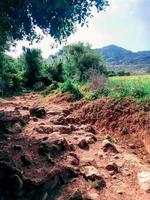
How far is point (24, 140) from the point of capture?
44.3 ft

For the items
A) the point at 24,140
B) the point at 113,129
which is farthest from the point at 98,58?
the point at 24,140

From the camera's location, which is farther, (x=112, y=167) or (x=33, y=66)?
(x=33, y=66)

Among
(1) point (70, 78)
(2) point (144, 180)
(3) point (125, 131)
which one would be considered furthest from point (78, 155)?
(1) point (70, 78)

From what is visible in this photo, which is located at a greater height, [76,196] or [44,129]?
[44,129]

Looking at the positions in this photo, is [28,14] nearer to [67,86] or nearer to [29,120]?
[29,120]

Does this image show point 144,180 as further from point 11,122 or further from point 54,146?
point 11,122

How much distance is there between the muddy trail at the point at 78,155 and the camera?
33.0ft

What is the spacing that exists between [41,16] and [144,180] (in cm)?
565

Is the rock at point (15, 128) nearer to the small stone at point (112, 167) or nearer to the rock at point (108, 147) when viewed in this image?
the rock at point (108, 147)

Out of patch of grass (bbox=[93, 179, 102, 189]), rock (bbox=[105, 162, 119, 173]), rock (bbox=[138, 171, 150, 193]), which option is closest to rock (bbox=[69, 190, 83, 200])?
patch of grass (bbox=[93, 179, 102, 189])

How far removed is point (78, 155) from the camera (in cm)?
1316

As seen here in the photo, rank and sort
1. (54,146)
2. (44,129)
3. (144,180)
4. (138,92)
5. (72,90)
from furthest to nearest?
(72,90) → (138,92) → (44,129) → (54,146) → (144,180)

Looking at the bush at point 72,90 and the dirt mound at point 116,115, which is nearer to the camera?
the dirt mound at point 116,115

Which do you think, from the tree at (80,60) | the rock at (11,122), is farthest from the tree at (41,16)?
the tree at (80,60)
